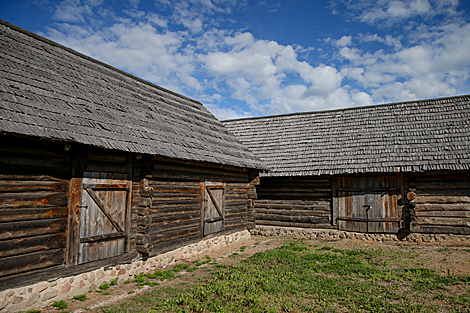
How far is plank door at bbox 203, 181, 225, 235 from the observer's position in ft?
31.1

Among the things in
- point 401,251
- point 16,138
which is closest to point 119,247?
point 16,138

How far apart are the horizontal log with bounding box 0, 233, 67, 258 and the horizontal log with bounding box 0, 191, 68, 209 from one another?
21.1 inches

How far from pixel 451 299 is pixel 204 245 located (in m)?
6.08

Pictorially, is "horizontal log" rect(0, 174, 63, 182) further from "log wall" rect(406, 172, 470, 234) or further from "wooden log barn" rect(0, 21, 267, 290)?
"log wall" rect(406, 172, 470, 234)

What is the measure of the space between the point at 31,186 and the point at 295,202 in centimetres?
945

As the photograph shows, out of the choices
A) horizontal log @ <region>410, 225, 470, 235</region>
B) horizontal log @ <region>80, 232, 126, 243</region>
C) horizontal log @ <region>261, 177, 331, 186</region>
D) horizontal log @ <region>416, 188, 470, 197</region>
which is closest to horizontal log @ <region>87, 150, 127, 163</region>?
horizontal log @ <region>80, 232, 126, 243</region>

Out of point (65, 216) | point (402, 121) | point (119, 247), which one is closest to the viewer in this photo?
point (65, 216)

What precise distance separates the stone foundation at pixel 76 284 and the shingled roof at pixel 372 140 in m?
6.06

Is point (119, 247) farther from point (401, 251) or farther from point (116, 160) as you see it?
point (401, 251)

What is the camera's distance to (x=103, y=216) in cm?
643

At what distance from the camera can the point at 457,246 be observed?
9.88 meters

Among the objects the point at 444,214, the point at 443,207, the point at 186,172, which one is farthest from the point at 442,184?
the point at 186,172

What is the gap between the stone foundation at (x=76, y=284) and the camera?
490 centimetres

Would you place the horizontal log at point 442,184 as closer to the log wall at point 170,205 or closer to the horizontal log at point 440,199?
the horizontal log at point 440,199
